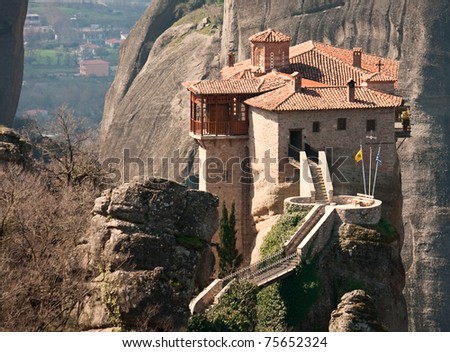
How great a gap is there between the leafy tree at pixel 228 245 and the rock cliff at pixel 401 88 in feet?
126

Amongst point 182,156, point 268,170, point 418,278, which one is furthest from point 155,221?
point 182,156

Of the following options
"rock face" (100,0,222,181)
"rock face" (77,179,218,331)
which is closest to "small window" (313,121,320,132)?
"rock face" (77,179,218,331)

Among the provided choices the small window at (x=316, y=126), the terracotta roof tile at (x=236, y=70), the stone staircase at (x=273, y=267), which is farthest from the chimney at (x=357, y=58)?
the stone staircase at (x=273, y=267)

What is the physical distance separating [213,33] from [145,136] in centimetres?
1296

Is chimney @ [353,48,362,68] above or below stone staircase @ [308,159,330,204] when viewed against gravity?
above

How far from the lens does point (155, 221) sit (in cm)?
4978

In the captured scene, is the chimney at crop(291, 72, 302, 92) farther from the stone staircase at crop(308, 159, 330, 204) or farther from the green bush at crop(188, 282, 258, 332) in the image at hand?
the green bush at crop(188, 282, 258, 332)

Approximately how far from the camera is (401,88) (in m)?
122

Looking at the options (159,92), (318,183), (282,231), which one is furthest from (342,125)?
(159,92)

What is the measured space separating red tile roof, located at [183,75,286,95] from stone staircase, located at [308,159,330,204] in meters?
5.24

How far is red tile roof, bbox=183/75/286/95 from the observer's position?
6656 cm

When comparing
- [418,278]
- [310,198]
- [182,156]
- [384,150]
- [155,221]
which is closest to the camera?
[155,221]

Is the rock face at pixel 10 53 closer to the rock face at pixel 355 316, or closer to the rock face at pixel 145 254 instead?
the rock face at pixel 145 254
